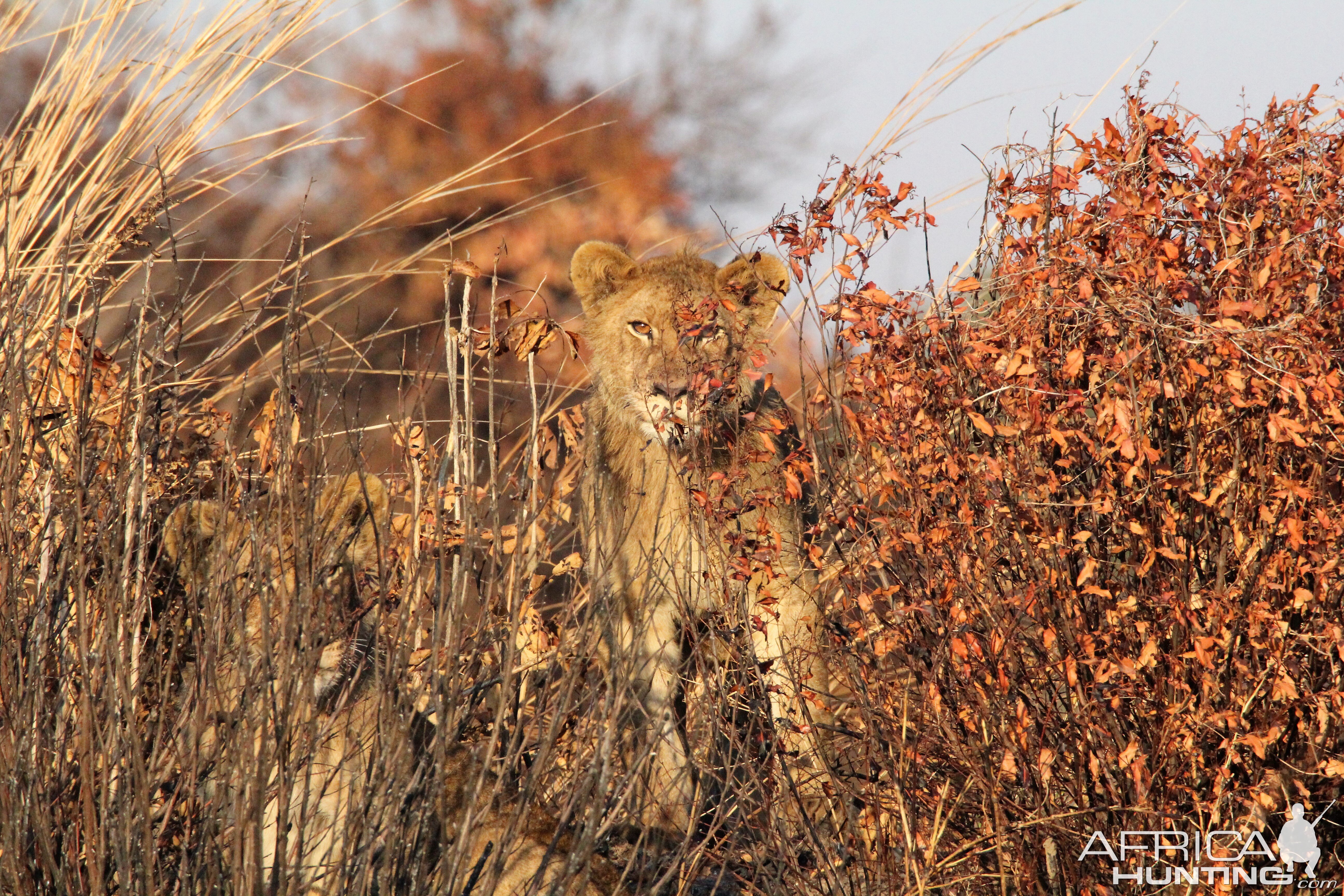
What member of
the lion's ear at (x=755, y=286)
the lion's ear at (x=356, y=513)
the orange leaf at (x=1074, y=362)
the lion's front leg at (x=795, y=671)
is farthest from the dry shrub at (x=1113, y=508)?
the lion's ear at (x=755, y=286)

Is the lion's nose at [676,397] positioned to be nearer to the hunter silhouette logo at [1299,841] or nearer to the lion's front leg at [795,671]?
the lion's front leg at [795,671]

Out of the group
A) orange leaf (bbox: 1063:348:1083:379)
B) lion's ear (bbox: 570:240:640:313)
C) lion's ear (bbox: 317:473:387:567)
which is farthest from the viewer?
lion's ear (bbox: 570:240:640:313)

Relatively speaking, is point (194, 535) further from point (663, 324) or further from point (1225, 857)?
point (1225, 857)

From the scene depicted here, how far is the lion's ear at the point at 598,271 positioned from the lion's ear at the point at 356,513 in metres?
1.77

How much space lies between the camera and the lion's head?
13.5 ft

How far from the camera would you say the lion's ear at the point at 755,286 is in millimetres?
4574

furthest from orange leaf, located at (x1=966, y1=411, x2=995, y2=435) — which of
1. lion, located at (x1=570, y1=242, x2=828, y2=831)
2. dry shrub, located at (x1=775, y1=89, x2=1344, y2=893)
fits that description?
lion, located at (x1=570, y1=242, x2=828, y2=831)

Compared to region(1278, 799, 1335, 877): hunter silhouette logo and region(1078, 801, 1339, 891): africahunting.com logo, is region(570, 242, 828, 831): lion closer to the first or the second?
region(1078, 801, 1339, 891): africahunting.com logo

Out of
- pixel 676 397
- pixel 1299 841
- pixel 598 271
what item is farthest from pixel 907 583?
pixel 598 271

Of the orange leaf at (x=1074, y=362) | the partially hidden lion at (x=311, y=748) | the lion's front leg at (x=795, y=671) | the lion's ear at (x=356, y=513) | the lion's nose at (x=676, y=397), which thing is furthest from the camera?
the lion's nose at (x=676, y=397)

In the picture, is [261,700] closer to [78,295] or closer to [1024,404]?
[1024,404]

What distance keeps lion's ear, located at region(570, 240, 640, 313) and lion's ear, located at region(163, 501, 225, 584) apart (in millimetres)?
2134

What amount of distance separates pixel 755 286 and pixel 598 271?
784 mm

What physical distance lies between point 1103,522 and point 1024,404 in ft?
0.99
